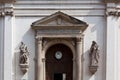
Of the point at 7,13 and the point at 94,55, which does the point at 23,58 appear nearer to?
the point at 7,13

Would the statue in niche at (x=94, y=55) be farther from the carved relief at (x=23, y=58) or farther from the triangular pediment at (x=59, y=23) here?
the carved relief at (x=23, y=58)

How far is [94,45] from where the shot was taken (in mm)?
41094

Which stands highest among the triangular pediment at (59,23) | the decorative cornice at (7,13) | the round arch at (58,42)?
the decorative cornice at (7,13)

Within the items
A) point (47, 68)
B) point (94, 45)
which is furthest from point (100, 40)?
point (47, 68)

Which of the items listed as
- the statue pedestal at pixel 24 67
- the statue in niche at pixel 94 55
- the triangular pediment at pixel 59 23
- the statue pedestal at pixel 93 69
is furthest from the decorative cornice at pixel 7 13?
the statue pedestal at pixel 93 69

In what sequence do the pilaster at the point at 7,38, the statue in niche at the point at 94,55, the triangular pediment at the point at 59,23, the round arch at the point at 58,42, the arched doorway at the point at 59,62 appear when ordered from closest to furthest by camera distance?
the statue in niche at the point at 94,55, the triangular pediment at the point at 59,23, the pilaster at the point at 7,38, the round arch at the point at 58,42, the arched doorway at the point at 59,62

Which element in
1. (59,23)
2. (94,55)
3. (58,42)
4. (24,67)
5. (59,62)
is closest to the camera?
(94,55)

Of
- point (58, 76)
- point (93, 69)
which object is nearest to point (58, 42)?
point (58, 76)

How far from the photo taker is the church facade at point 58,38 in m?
41.2

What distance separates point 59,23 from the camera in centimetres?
4131

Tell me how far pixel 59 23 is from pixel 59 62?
216cm

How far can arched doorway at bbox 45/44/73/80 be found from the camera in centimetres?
4178

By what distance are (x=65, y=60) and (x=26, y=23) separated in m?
2.91

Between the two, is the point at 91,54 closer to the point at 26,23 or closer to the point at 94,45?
the point at 94,45
